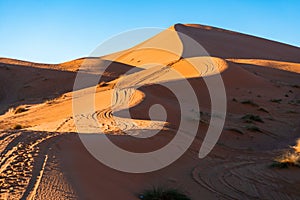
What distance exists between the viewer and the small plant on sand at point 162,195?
6.34 meters

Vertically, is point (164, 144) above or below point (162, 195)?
above

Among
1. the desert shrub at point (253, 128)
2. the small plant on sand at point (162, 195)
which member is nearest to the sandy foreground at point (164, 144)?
the desert shrub at point (253, 128)

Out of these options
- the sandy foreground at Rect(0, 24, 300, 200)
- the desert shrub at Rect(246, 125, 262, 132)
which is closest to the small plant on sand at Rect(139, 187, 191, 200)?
the sandy foreground at Rect(0, 24, 300, 200)

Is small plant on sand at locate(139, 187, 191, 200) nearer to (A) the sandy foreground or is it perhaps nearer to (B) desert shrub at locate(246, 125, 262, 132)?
(A) the sandy foreground

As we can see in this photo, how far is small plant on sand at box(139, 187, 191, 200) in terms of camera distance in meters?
6.34

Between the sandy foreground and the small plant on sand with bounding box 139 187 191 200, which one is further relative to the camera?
the small plant on sand with bounding box 139 187 191 200

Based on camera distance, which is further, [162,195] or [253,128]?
[253,128]

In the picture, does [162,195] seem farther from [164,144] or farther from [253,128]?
[253,128]

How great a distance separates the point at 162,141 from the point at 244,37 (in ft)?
204

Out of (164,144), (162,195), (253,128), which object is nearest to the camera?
(162,195)

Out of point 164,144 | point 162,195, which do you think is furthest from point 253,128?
point 162,195

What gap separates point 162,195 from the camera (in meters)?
6.39

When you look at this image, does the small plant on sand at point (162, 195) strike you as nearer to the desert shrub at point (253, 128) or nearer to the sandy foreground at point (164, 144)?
the sandy foreground at point (164, 144)

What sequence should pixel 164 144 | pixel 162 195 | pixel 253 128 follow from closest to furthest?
pixel 162 195 → pixel 164 144 → pixel 253 128
